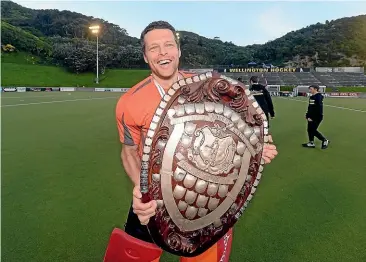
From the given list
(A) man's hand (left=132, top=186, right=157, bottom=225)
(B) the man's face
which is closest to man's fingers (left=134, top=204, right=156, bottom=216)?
(A) man's hand (left=132, top=186, right=157, bottom=225)

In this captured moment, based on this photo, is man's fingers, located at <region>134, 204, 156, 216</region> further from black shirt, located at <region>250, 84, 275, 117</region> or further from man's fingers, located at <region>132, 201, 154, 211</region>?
black shirt, located at <region>250, 84, 275, 117</region>

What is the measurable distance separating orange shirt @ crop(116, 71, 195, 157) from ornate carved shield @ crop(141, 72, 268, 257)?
0.44 metres

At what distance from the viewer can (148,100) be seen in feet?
6.25

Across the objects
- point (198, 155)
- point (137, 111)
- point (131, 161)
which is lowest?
point (131, 161)

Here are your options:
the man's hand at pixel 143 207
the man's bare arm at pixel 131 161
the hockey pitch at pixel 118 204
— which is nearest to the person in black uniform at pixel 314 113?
the hockey pitch at pixel 118 204

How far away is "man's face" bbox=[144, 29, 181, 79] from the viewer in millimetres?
1782

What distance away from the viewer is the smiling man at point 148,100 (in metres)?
1.79

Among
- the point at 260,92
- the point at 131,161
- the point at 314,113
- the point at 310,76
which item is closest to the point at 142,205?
the point at 131,161

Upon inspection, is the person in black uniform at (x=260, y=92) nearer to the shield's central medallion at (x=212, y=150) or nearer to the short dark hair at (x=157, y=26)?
the short dark hair at (x=157, y=26)

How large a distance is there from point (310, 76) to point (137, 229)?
5834 centimetres

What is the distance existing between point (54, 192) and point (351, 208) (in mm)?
3948

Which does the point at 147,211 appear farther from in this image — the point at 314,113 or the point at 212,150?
the point at 314,113

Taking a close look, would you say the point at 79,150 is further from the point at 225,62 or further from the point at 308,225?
the point at 225,62

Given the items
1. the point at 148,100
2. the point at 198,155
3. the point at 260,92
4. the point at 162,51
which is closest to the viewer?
the point at 198,155
